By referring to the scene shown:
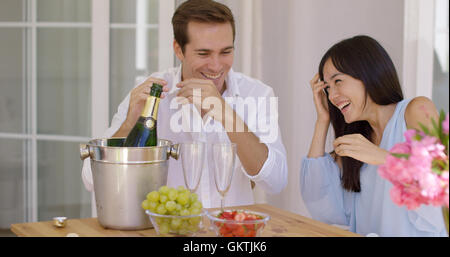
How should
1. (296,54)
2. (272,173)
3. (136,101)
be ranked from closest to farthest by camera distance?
(136,101) → (272,173) → (296,54)

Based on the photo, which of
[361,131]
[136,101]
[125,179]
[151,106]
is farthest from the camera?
[361,131]

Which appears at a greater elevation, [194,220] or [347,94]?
[347,94]

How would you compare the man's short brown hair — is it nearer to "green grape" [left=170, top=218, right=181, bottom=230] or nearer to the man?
the man

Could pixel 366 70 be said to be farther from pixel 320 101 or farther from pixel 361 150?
pixel 361 150

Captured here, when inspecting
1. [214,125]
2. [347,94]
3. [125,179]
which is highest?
[347,94]

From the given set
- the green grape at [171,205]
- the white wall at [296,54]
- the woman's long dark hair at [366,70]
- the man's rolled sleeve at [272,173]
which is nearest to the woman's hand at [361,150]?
the man's rolled sleeve at [272,173]

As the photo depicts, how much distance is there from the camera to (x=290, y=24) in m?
2.88

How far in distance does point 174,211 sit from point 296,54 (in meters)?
1.92

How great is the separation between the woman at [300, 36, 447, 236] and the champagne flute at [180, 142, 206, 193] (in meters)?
0.62

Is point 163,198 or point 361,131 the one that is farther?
point 361,131

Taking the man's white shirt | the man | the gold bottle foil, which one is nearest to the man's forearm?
the man

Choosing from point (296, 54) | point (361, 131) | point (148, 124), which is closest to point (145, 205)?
point (148, 124)

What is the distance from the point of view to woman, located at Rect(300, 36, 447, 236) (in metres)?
1.65

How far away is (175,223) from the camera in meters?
1.12
